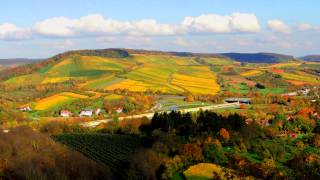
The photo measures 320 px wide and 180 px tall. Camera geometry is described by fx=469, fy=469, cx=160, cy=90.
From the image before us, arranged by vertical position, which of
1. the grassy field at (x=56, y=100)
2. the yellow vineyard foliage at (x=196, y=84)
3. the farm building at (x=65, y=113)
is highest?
the yellow vineyard foliage at (x=196, y=84)

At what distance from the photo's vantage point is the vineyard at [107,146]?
2469 inches

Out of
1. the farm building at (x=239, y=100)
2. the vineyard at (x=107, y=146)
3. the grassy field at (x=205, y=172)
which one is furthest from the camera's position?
the farm building at (x=239, y=100)

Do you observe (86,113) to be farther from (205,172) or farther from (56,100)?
(205,172)

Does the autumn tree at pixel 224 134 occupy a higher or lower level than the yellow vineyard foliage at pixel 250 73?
lower

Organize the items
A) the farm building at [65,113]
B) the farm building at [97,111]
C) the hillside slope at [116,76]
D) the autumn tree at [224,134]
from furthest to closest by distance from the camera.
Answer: the hillside slope at [116,76]
the farm building at [97,111]
the farm building at [65,113]
the autumn tree at [224,134]

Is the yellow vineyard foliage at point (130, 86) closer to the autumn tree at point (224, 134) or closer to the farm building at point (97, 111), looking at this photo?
the farm building at point (97, 111)

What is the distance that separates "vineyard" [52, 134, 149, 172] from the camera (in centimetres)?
6272

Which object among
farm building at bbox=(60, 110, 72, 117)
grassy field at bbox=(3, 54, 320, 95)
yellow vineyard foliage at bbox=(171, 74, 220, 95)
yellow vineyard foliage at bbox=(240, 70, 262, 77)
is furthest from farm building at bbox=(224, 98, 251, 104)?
yellow vineyard foliage at bbox=(240, 70, 262, 77)

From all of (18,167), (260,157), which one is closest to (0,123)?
(18,167)

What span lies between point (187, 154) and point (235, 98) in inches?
3006

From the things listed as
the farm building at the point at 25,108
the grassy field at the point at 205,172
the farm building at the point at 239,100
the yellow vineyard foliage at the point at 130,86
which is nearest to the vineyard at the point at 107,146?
the grassy field at the point at 205,172

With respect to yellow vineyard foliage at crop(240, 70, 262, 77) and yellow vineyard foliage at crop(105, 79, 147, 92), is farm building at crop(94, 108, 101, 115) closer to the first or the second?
yellow vineyard foliage at crop(105, 79, 147, 92)

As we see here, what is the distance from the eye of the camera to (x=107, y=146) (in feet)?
234

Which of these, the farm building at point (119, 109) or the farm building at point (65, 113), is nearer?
the farm building at point (65, 113)
